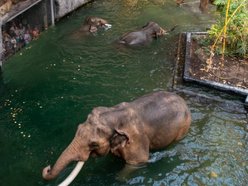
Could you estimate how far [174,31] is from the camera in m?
12.9

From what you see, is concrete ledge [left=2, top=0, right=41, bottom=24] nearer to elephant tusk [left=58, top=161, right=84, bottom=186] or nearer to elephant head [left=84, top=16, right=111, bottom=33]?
elephant head [left=84, top=16, right=111, bottom=33]

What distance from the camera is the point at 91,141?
6.16 meters

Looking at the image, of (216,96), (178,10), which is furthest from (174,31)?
(216,96)

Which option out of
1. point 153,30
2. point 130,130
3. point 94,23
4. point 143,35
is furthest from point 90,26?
point 130,130

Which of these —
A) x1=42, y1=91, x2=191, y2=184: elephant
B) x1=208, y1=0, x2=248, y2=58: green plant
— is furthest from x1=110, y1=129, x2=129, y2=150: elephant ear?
x1=208, y1=0, x2=248, y2=58: green plant

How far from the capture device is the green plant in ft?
34.6

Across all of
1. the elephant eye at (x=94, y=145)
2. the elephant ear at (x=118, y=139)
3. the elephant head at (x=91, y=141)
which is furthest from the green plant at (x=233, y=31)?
the elephant eye at (x=94, y=145)

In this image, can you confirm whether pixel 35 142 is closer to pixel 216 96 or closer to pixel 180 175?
pixel 180 175

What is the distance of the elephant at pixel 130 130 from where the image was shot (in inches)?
243

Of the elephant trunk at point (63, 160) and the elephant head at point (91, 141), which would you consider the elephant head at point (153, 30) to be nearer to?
the elephant head at point (91, 141)

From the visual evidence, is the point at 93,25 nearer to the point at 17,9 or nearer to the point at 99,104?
the point at 17,9

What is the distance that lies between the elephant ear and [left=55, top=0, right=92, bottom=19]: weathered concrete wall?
7506 millimetres

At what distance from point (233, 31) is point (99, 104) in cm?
398

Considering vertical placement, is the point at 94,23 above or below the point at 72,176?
below
